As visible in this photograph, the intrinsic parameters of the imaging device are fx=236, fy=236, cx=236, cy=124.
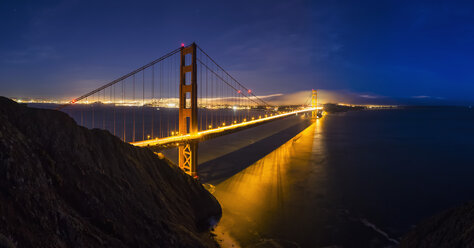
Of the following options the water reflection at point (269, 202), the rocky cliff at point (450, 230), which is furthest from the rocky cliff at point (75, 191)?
the rocky cliff at point (450, 230)

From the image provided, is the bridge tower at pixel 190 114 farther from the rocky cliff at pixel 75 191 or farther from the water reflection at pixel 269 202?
the rocky cliff at pixel 75 191

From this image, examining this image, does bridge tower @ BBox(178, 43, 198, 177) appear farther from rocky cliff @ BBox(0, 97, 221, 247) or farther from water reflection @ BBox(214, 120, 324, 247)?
rocky cliff @ BBox(0, 97, 221, 247)

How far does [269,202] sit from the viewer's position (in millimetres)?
17281

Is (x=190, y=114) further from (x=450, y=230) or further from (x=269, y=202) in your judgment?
(x=450, y=230)

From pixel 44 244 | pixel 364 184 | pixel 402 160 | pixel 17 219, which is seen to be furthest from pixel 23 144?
pixel 402 160

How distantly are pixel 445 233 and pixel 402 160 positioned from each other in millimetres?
30408

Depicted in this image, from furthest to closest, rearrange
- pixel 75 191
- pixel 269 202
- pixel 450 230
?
pixel 269 202
pixel 450 230
pixel 75 191

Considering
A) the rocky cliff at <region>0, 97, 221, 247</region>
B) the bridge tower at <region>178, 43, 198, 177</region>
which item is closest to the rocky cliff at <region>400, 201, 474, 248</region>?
the rocky cliff at <region>0, 97, 221, 247</region>

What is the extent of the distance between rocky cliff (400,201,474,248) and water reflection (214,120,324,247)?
5.85 m

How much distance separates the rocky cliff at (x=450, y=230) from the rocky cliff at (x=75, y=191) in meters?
8.06

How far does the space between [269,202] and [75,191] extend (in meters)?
13.3

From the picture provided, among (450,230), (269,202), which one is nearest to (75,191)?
(450,230)

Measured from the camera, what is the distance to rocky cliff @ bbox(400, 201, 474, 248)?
683cm

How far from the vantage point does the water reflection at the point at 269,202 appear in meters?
13.0
